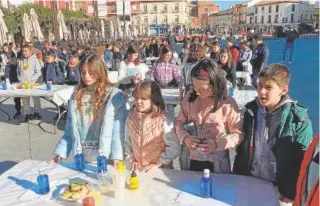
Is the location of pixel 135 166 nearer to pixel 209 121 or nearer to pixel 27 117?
pixel 209 121

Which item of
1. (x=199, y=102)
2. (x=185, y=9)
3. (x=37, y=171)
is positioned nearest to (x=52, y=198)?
(x=37, y=171)

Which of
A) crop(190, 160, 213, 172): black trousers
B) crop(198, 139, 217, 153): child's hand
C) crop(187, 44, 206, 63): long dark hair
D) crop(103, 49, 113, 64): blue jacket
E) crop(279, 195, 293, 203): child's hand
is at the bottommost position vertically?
crop(279, 195, 293, 203): child's hand

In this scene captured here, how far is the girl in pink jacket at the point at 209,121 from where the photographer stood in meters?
1.83

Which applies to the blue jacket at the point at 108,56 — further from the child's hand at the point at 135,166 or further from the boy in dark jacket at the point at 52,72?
the child's hand at the point at 135,166

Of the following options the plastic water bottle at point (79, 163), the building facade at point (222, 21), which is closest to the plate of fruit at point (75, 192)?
the plastic water bottle at point (79, 163)

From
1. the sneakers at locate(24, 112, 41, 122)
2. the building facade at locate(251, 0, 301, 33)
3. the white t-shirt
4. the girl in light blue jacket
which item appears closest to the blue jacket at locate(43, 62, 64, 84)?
the sneakers at locate(24, 112, 41, 122)

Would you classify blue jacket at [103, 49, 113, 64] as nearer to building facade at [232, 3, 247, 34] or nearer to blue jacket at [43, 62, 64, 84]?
blue jacket at [43, 62, 64, 84]

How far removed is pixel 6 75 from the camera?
571cm

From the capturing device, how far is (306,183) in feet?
4.43

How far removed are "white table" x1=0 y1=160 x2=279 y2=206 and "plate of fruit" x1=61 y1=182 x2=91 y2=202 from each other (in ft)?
0.13

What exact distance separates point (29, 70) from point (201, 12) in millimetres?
83353

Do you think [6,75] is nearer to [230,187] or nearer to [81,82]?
[81,82]

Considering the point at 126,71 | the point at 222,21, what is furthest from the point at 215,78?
the point at 222,21

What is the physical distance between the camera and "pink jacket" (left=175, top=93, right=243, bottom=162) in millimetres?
1843
